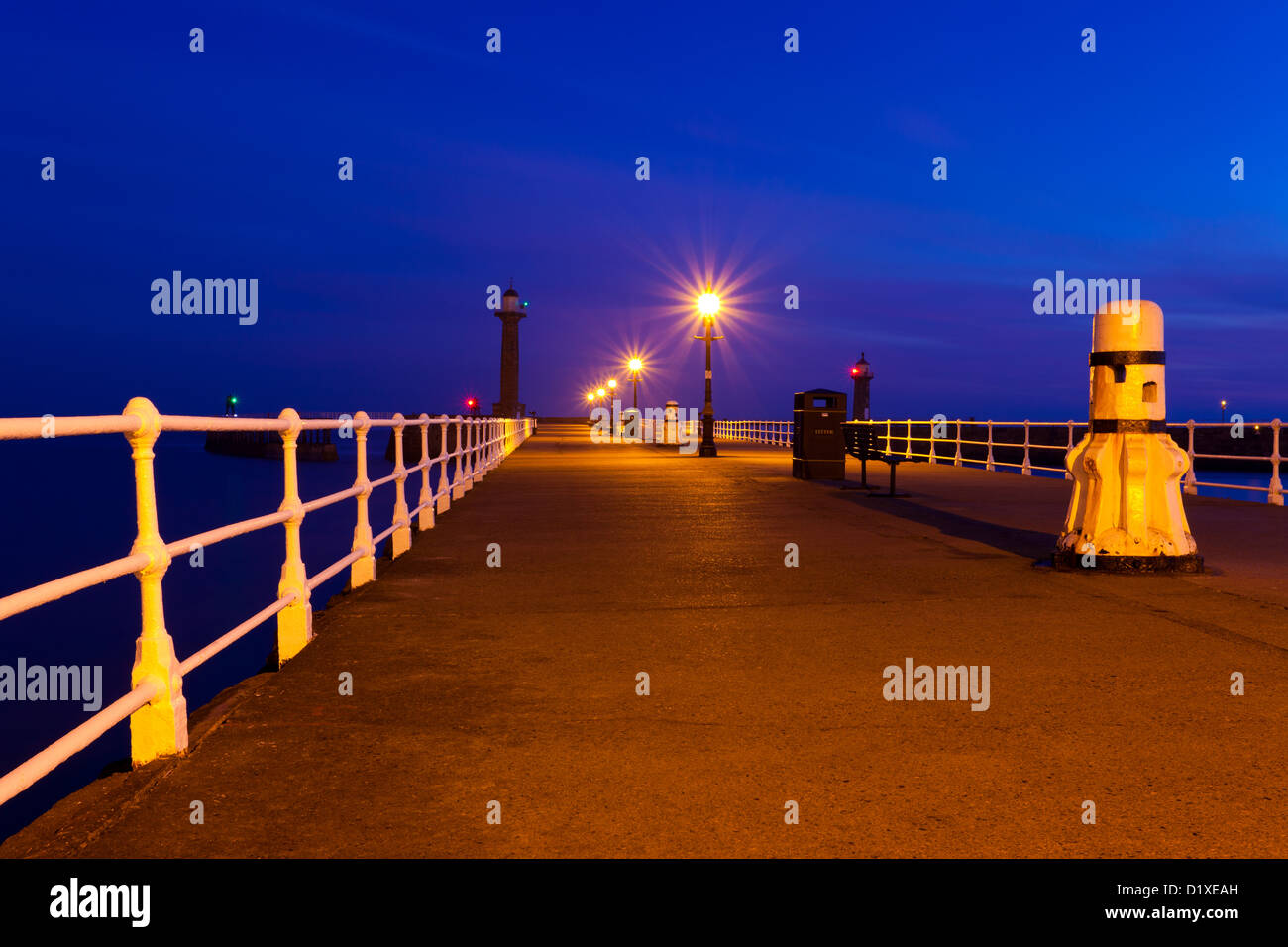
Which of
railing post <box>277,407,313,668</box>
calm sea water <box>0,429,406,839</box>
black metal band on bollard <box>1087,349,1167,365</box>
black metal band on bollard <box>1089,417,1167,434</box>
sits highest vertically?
black metal band on bollard <box>1087,349,1167,365</box>

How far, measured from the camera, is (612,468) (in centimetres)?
2541

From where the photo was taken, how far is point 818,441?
20.6 meters

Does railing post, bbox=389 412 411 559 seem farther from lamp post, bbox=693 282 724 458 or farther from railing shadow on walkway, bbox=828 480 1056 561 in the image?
lamp post, bbox=693 282 724 458

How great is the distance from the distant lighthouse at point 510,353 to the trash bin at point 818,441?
9026cm

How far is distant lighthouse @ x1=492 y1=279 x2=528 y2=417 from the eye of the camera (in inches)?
4523

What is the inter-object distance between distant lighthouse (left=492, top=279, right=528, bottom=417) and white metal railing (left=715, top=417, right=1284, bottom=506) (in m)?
46.1

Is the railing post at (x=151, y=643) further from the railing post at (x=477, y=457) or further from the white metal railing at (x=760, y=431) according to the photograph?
the white metal railing at (x=760, y=431)

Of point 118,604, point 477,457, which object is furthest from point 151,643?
point 118,604

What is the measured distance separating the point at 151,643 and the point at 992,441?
77.0 feet

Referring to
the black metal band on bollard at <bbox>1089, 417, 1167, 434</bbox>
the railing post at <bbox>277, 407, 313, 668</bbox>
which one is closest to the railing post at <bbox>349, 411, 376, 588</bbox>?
the railing post at <bbox>277, 407, 313, 668</bbox>

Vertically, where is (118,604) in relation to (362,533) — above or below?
below

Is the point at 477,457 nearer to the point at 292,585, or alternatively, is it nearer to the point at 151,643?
the point at 292,585

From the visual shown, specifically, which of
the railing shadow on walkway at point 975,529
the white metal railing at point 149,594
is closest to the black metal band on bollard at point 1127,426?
the railing shadow on walkway at point 975,529
